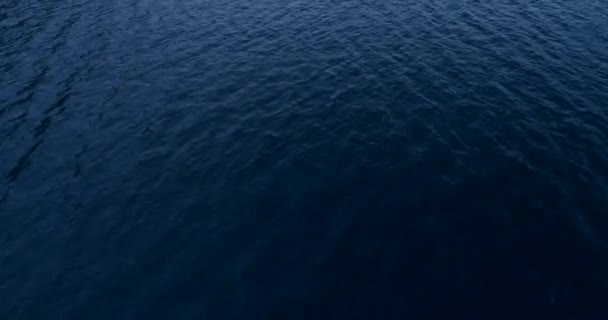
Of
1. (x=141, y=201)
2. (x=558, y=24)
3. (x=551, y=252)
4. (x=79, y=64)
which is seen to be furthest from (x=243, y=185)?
(x=558, y=24)

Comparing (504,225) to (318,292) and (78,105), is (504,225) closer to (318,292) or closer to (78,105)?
(318,292)

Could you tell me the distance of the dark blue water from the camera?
27625 mm

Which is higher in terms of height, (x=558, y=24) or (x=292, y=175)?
(x=558, y=24)

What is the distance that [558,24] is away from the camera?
58844 millimetres

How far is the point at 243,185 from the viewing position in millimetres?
35438

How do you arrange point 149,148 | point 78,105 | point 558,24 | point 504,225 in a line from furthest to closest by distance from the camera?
point 558,24, point 78,105, point 149,148, point 504,225

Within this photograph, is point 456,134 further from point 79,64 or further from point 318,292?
point 79,64

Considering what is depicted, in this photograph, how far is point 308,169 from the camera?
36.9m

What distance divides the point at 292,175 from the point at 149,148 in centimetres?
1370

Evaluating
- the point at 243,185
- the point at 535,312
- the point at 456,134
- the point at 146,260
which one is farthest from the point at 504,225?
the point at 146,260

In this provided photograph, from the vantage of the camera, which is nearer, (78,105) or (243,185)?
(243,185)

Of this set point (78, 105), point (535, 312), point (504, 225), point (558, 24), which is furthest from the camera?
point (558, 24)

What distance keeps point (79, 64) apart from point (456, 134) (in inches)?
1723

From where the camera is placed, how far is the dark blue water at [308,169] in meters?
27.6
